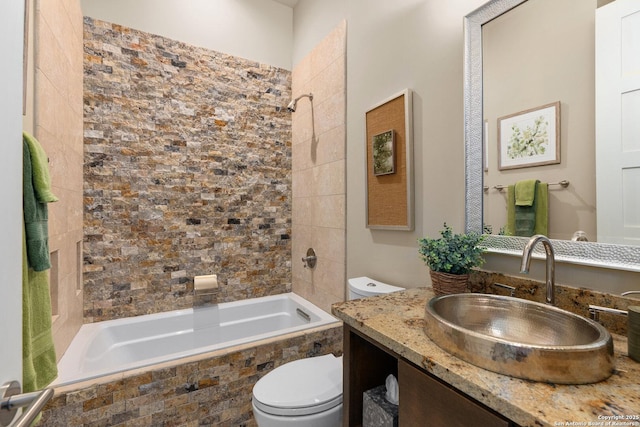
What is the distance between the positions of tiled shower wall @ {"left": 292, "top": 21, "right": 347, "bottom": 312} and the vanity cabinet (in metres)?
1.08

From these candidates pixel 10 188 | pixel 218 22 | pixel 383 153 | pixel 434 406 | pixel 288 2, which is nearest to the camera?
pixel 10 188

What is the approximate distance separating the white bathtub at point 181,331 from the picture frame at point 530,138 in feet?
5.14

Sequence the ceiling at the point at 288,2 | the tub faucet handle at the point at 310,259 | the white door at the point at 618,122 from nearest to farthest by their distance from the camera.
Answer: the white door at the point at 618,122 → the tub faucet handle at the point at 310,259 → the ceiling at the point at 288,2

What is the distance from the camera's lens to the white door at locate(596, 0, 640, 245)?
2.88 ft

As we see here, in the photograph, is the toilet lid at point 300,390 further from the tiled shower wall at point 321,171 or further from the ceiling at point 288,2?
the ceiling at point 288,2

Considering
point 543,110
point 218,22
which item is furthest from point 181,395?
point 218,22

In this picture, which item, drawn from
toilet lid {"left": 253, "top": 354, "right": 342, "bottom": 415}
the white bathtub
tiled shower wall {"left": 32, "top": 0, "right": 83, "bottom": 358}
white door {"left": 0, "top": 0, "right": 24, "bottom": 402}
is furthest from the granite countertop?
tiled shower wall {"left": 32, "top": 0, "right": 83, "bottom": 358}

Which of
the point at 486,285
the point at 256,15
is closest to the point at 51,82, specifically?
the point at 256,15

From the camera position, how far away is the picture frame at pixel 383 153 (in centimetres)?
171

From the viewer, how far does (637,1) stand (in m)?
0.88

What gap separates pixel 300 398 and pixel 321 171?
1653 mm

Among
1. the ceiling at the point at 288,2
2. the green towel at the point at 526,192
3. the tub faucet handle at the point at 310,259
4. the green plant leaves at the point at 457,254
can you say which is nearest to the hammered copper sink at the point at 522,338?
the green plant leaves at the point at 457,254

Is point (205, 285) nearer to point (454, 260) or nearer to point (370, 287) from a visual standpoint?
point (370, 287)

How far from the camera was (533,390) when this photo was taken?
0.60 m
